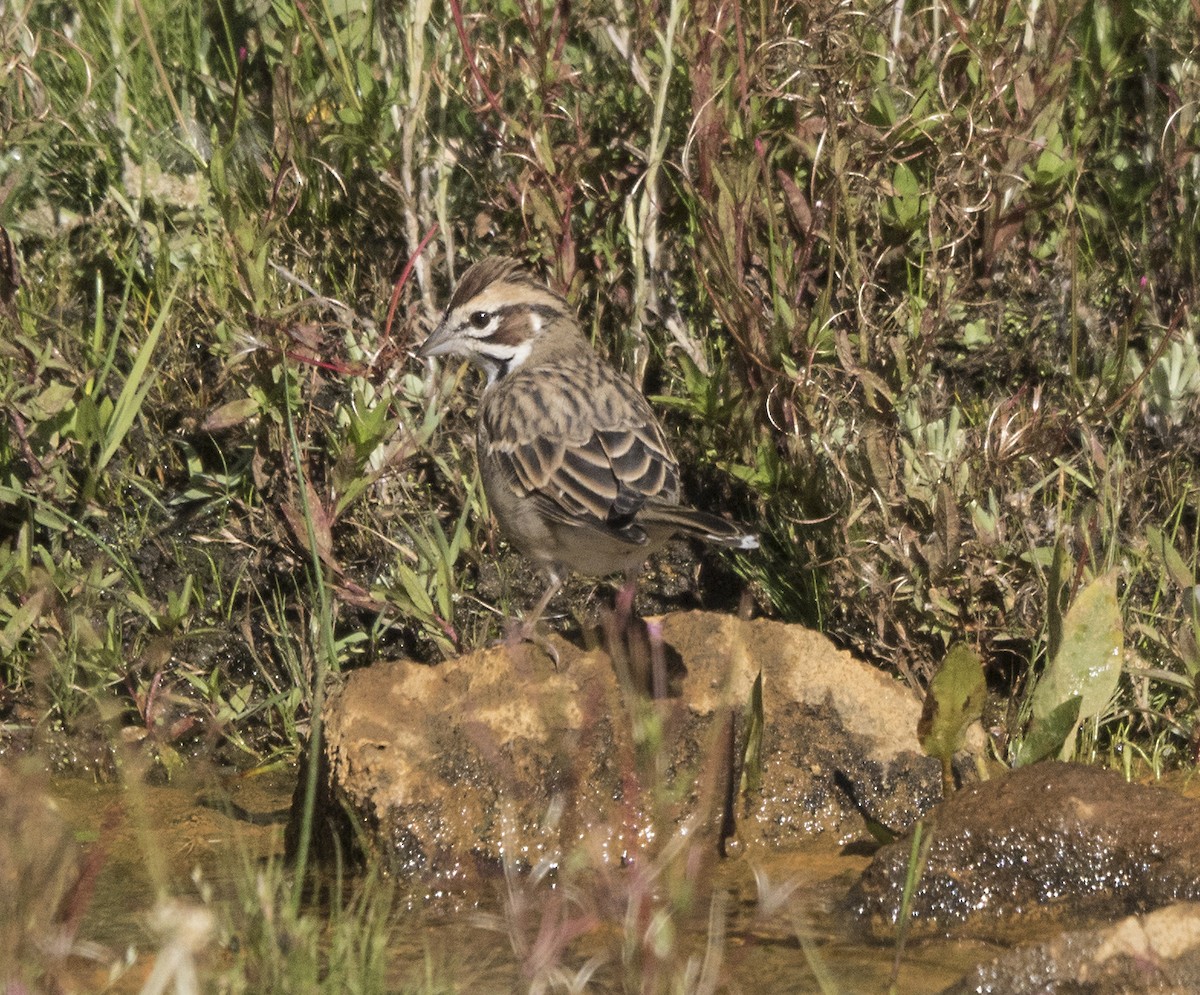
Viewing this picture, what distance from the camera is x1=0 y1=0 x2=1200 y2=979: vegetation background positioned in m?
6.06

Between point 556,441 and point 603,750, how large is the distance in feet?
4.02

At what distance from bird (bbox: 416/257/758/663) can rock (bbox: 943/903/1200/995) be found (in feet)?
5.16

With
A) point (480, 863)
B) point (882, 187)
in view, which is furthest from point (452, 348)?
point (480, 863)

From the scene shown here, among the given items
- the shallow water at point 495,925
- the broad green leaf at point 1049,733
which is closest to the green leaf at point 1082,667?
the broad green leaf at point 1049,733

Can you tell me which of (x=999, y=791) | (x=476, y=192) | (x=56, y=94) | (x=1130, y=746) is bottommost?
(x=1130, y=746)

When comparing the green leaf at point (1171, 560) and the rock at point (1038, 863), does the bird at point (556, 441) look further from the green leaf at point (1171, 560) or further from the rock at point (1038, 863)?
the green leaf at point (1171, 560)

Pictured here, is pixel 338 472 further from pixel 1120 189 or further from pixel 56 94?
pixel 1120 189

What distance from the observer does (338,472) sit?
6.17m

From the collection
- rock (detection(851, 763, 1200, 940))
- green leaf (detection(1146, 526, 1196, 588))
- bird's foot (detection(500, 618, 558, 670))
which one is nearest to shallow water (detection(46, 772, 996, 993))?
rock (detection(851, 763, 1200, 940))

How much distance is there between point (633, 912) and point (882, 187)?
3.72 m

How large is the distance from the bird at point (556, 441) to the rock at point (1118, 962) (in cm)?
157

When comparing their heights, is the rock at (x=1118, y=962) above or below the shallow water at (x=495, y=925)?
above

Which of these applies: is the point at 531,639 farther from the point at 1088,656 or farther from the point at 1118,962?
the point at 1118,962

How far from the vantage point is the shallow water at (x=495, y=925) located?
14.2 feet
